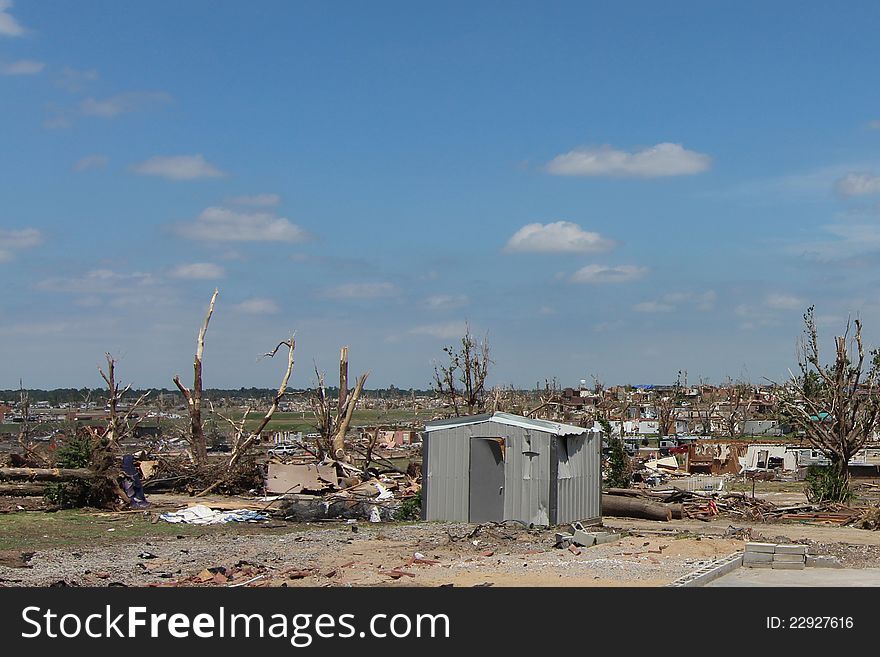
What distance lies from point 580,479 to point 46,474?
47.6 feet

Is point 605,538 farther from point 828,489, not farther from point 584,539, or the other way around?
point 828,489

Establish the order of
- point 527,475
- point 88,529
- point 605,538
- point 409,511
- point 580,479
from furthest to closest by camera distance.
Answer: point 409,511 < point 580,479 < point 88,529 < point 527,475 < point 605,538

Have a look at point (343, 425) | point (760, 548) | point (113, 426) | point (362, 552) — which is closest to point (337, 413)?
point (343, 425)

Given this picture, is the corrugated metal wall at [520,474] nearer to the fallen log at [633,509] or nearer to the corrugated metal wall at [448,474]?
the corrugated metal wall at [448,474]

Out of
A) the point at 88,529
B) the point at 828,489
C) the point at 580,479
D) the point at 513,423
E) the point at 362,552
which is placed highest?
the point at 513,423

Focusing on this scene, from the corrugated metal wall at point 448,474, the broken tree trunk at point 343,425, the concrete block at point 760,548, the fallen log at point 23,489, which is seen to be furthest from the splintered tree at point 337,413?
the concrete block at point 760,548

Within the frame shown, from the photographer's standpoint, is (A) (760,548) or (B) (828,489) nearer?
(A) (760,548)

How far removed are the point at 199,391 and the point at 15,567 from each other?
22.8 meters

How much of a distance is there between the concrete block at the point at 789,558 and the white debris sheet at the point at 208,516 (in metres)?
13.2

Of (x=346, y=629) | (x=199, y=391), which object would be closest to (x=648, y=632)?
(x=346, y=629)

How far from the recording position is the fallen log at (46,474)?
91.4 ft

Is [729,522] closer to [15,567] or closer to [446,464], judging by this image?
[446,464]

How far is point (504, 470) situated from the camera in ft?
76.3

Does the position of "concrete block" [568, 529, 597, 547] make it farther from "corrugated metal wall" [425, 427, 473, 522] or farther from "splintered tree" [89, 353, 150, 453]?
"splintered tree" [89, 353, 150, 453]
